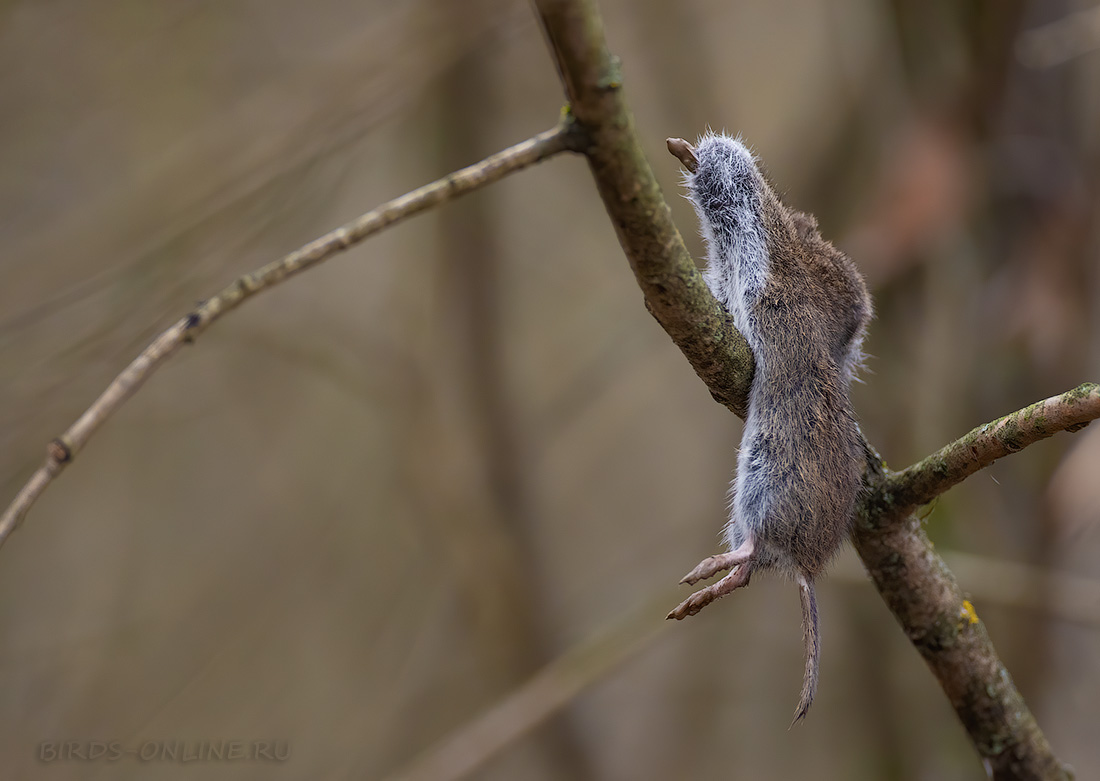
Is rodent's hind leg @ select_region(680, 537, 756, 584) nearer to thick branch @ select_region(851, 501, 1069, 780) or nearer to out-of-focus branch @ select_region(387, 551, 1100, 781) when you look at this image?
thick branch @ select_region(851, 501, 1069, 780)

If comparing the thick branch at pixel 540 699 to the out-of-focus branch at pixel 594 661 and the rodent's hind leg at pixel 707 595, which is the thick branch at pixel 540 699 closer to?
the out-of-focus branch at pixel 594 661

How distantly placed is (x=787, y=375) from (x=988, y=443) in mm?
234

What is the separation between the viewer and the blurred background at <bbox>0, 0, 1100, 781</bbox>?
2691 mm

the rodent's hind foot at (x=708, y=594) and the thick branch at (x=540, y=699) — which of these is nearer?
the rodent's hind foot at (x=708, y=594)

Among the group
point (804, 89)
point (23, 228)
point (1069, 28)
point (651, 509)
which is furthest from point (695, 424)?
point (23, 228)

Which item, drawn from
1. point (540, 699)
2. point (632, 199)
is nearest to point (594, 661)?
point (540, 699)

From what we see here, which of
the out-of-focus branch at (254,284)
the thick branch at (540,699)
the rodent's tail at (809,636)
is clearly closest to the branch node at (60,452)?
the out-of-focus branch at (254,284)

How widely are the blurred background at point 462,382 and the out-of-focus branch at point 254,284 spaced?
70.0 inches

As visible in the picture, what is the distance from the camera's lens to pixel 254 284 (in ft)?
1.93

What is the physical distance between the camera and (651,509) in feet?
16.0

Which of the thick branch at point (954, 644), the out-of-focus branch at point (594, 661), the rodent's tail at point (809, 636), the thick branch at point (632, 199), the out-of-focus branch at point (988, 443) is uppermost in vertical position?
the thick branch at point (632, 199)

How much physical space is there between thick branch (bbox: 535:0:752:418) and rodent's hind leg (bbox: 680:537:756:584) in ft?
0.67

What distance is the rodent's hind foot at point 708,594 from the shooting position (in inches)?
30.9

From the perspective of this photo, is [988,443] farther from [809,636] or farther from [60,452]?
[60,452]
